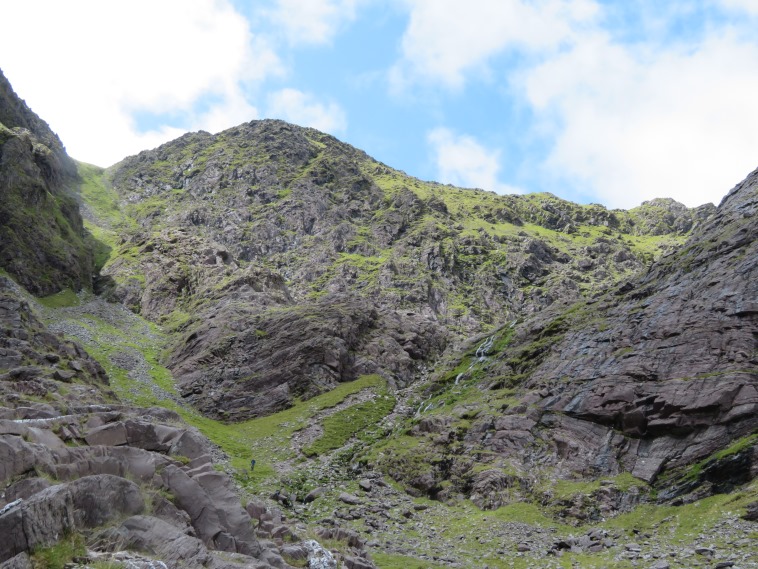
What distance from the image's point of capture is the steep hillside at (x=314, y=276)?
273ft

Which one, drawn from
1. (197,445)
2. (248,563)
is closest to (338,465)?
(197,445)

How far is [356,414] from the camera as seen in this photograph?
71.0 meters

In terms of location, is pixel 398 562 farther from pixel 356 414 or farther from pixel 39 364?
pixel 356 414

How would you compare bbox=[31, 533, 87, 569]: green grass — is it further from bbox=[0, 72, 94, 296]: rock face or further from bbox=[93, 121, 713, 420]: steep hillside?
bbox=[0, 72, 94, 296]: rock face

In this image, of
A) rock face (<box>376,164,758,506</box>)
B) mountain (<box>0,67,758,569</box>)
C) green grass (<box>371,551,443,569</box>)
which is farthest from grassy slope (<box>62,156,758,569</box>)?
rock face (<box>376,164,758,506</box>)

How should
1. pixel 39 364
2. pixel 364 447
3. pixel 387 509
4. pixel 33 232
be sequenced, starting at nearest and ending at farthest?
pixel 387 509 < pixel 39 364 < pixel 364 447 < pixel 33 232

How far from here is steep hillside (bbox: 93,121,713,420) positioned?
83.2 metres

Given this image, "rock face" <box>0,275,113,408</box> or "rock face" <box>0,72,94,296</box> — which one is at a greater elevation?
"rock face" <box>0,72,94,296</box>

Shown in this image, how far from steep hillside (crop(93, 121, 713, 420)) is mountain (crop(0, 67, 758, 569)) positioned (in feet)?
2.17

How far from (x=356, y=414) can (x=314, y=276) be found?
79.4 metres

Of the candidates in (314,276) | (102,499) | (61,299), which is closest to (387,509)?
(102,499)

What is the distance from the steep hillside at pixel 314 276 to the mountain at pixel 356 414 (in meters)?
0.66

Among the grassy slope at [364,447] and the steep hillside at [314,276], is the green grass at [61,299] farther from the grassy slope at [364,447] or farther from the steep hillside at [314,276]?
the steep hillside at [314,276]

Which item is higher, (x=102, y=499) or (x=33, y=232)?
(x=33, y=232)
